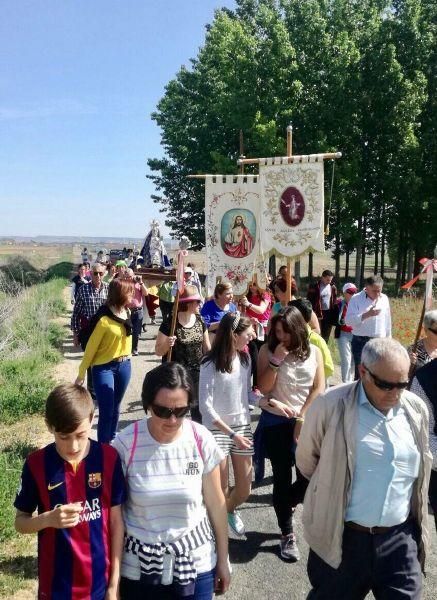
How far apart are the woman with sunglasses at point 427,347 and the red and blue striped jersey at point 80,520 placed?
2.61 metres

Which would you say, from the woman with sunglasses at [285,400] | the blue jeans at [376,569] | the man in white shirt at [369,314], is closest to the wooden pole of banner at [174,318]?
the woman with sunglasses at [285,400]

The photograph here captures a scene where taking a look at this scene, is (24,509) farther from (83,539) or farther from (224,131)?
(224,131)

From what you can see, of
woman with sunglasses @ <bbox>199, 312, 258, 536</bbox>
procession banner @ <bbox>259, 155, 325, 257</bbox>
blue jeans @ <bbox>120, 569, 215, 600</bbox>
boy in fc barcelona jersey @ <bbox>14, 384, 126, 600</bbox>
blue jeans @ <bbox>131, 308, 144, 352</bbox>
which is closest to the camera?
boy in fc barcelona jersey @ <bbox>14, 384, 126, 600</bbox>

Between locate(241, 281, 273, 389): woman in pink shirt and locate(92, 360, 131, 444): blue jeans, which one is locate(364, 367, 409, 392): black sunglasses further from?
locate(241, 281, 273, 389): woman in pink shirt

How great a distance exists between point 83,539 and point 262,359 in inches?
86.1

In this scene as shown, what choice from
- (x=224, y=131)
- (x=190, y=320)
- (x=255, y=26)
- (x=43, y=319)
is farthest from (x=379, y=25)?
(x=190, y=320)

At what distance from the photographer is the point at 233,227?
28.2ft

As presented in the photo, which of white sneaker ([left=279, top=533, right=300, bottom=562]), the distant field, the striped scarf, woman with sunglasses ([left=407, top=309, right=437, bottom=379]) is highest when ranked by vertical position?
woman with sunglasses ([left=407, top=309, right=437, bottom=379])

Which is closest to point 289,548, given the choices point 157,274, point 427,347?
point 427,347

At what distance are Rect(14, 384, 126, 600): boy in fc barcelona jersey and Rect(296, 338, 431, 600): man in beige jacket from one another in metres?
0.97

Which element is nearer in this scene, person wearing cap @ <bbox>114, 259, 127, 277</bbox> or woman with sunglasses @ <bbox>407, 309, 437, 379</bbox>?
woman with sunglasses @ <bbox>407, 309, 437, 379</bbox>

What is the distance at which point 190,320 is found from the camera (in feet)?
18.3

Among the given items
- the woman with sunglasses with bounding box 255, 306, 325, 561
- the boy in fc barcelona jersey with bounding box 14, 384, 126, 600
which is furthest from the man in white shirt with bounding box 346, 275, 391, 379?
the boy in fc barcelona jersey with bounding box 14, 384, 126, 600

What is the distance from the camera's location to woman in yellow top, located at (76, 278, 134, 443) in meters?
5.52
